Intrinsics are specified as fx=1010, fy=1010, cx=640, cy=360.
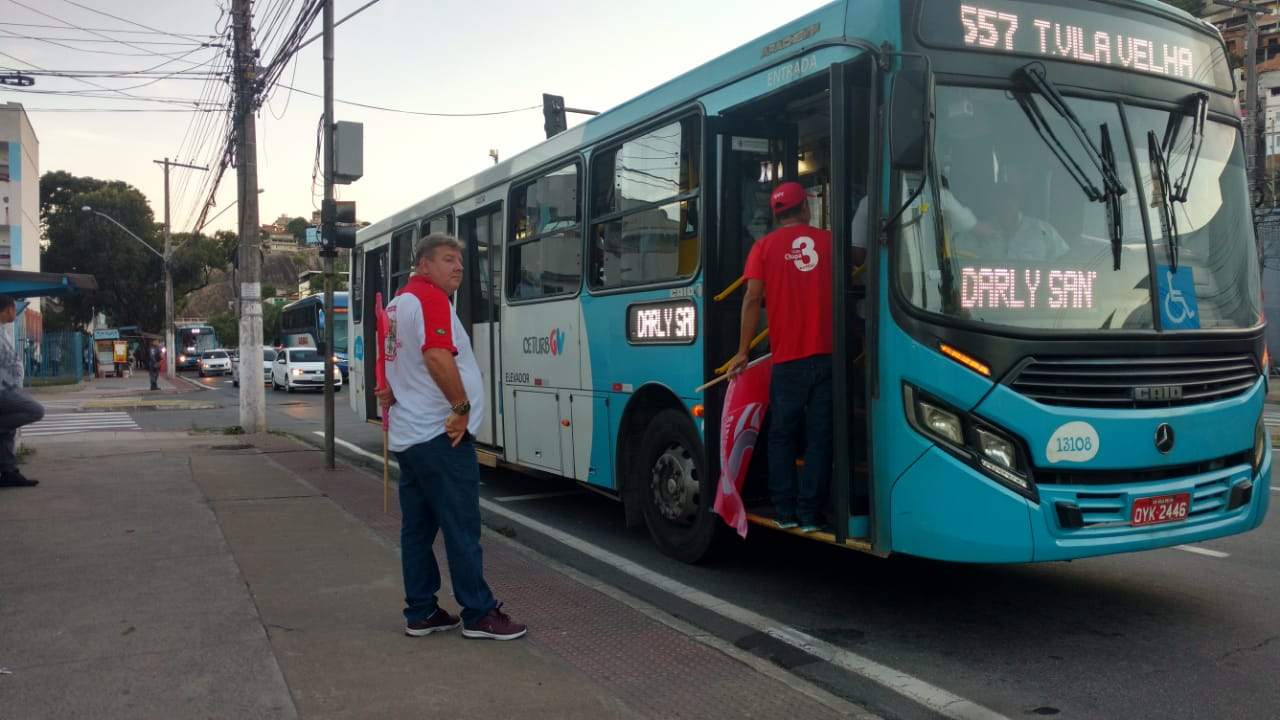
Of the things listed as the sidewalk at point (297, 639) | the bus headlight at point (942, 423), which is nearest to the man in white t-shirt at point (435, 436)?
the sidewalk at point (297, 639)

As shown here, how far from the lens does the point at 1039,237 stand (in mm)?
4809

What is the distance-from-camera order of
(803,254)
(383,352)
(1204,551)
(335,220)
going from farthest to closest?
(335,220), (1204,551), (803,254), (383,352)

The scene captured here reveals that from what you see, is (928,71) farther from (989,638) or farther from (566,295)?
(566,295)

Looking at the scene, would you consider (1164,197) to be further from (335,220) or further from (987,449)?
(335,220)

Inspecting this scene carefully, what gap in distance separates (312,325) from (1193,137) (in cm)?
3956

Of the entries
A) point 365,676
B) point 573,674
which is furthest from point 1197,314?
point 365,676

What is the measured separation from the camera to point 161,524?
25.4 ft

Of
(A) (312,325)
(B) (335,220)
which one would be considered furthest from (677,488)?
(A) (312,325)

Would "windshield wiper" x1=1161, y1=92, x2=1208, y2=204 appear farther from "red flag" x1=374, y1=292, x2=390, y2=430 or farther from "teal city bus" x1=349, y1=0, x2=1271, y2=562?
"red flag" x1=374, y1=292, x2=390, y2=430

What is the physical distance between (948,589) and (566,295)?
3.62m

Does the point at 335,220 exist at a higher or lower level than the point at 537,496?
higher

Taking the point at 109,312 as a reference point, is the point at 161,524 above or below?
below

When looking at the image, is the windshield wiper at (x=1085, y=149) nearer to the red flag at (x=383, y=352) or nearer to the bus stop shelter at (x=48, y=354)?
the red flag at (x=383, y=352)

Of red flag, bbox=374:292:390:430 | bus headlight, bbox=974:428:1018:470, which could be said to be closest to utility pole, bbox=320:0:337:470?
red flag, bbox=374:292:390:430
